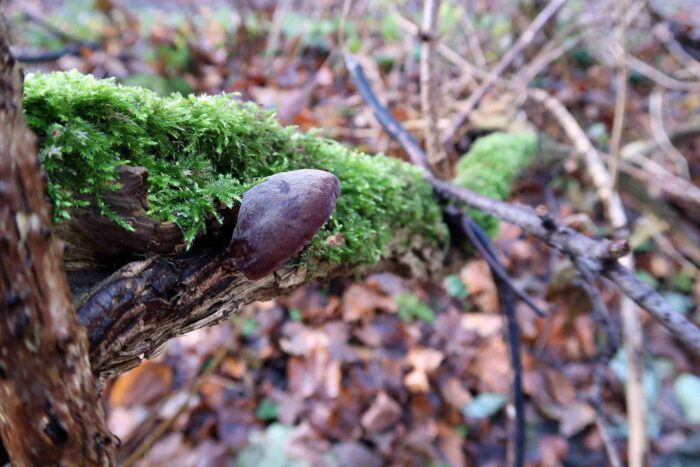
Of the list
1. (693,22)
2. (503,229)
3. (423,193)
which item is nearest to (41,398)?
(423,193)

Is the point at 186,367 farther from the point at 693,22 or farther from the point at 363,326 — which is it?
the point at 693,22

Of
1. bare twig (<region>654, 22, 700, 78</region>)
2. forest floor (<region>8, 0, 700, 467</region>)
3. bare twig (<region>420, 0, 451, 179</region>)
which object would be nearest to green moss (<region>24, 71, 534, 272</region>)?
bare twig (<region>420, 0, 451, 179</region>)

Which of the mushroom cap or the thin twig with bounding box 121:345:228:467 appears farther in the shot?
the thin twig with bounding box 121:345:228:467

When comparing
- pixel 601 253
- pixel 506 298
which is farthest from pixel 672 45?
pixel 601 253

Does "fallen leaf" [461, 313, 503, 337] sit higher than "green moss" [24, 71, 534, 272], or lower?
lower

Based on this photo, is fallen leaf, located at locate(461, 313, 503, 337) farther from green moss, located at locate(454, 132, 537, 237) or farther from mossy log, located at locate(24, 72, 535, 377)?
mossy log, located at locate(24, 72, 535, 377)

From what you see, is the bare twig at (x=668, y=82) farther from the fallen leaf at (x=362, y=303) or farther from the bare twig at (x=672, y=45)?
the fallen leaf at (x=362, y=303)

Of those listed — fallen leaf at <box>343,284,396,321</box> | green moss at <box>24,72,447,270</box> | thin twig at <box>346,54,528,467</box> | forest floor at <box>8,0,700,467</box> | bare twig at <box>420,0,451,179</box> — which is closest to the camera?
green moss at <box>24,72,447,270</box>
